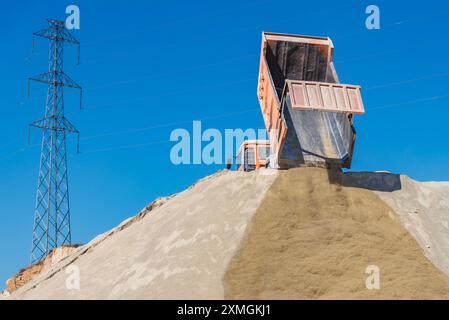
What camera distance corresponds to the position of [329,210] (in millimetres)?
16422

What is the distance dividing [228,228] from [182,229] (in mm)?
1407

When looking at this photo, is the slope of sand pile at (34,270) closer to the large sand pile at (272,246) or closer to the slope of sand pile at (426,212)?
the large sand pile at (272,246)

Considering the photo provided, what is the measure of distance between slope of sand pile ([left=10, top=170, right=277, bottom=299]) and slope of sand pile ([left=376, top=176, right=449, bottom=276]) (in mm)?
3738

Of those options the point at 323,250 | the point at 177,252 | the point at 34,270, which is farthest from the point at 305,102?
the point at 34,270

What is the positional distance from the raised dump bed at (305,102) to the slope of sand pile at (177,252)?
2.11 meters

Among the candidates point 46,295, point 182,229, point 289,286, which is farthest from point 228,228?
point 46,295

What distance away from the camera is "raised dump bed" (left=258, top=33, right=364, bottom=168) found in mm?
17781

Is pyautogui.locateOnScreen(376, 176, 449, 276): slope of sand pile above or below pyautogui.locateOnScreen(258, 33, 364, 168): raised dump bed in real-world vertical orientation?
below

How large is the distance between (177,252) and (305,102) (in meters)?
5.57

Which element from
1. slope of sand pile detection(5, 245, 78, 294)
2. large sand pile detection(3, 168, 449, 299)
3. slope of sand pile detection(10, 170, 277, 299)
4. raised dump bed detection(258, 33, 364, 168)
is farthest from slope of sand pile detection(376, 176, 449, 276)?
slope of sand pile detection(5, 245, 78, 294)

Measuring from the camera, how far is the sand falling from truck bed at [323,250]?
44.3ft

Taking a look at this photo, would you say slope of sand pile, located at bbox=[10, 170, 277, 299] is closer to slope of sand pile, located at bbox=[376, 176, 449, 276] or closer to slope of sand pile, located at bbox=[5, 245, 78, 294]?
slope of sand pile, located at bbox=[376, 176, 449, 276]

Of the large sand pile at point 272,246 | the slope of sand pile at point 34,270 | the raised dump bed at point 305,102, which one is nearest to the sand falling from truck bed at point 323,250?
the large sand pile at point 272,246
